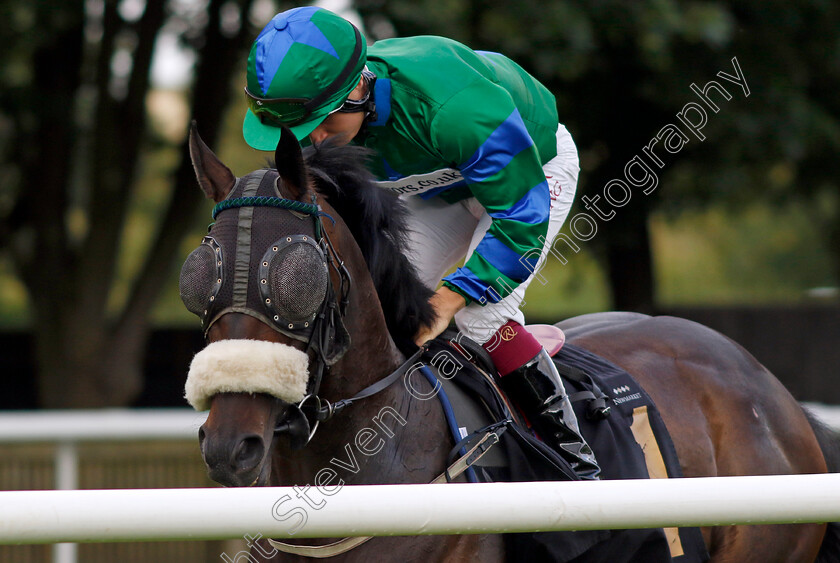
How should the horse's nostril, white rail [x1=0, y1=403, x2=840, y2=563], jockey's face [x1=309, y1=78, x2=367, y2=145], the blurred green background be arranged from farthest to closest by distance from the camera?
the blurred green background
jockey's face [x1=309, y1=78, x2=367, y2=145]
the horse's nostril
white rail [x1=0, y1=403, x2=840, y2=563]

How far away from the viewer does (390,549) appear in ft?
7.11

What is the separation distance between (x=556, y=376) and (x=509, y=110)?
753 millimetres

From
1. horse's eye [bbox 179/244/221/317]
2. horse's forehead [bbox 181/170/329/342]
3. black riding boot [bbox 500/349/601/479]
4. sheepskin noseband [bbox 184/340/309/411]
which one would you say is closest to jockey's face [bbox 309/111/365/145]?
horse's forehead [bbox 181/170/329/342]

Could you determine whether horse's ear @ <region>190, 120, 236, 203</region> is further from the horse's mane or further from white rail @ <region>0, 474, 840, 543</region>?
white rail @ <region>0, 474, 840, 543</region>

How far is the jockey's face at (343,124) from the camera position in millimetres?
2436

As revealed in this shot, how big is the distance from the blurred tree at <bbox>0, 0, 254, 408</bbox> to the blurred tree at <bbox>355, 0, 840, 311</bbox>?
1.81 m

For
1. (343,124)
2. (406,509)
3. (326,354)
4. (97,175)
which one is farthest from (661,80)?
(406,509)

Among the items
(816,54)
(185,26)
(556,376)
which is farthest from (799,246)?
(556,376)

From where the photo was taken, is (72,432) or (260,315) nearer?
(260,315)

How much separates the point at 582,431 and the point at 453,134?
943 mm

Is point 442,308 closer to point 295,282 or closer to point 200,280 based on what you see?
point 295,282

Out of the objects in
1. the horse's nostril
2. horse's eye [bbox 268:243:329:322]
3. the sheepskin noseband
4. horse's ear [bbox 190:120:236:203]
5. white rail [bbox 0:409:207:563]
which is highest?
horse's ear [bbox 190:120:236:203]

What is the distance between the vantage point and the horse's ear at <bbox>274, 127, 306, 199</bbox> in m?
2.05

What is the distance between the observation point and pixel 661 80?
7109 millimetres
